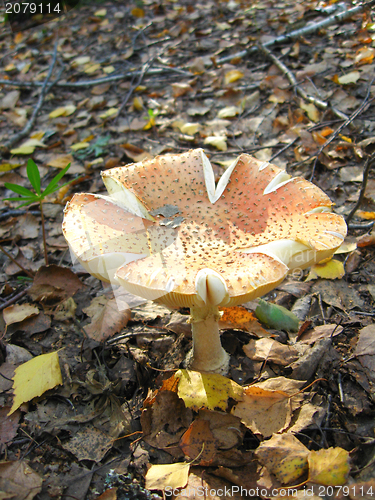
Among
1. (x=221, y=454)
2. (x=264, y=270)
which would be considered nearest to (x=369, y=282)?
(x=264, y=270)

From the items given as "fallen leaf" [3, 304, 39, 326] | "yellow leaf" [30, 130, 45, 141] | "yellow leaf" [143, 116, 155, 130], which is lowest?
"fallen leaf" [3, 304, 39, 326]

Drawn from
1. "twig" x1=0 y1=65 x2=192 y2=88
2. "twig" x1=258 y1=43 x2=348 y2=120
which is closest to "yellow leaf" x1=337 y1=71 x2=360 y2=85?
"twig" x1=258 y1=43 x2=348 y2=120

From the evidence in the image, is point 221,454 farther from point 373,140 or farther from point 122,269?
point 373,140

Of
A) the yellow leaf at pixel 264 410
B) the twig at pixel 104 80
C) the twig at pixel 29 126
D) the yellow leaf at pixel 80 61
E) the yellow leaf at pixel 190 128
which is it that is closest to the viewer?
the yellow leaf at pixel 264 410

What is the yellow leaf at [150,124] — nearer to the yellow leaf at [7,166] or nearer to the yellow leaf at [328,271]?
the yellow leaf at [7,166]

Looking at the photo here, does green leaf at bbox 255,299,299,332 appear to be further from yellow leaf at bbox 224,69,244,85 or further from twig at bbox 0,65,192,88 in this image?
twig at bbox 0,65,192,88

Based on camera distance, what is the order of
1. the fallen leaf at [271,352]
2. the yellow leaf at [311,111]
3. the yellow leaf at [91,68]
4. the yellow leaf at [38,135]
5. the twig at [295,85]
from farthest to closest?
the yellow leaf at [91,68] < the yellow leaf at [38,135] < the yellow leaf at [311,111] < the twig at [295,85] < the fallen leaf at [271,352]

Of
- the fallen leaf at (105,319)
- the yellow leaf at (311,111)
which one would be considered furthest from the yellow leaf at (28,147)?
the yellow leaf at (311,111)
